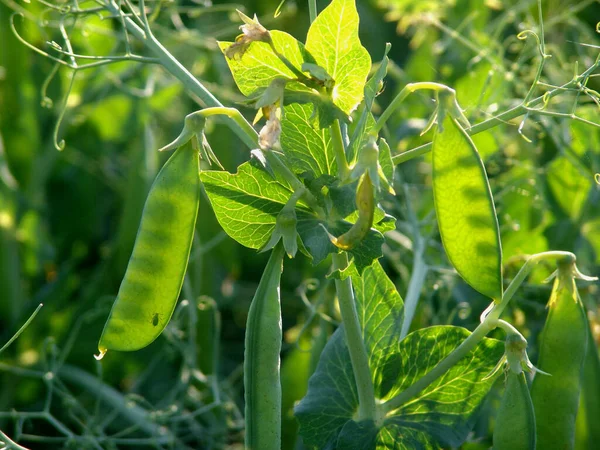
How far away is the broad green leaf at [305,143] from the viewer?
647 millimetres

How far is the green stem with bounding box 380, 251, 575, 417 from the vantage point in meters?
0.65

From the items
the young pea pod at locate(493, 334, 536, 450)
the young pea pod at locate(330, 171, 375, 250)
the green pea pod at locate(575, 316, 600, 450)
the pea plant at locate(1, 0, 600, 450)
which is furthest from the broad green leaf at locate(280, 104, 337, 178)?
the green pea pod at locate(575, 316, 600, 450)

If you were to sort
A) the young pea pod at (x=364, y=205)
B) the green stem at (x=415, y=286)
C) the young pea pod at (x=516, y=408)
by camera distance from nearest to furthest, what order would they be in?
1. the young pea pod at (x=364, y=205)
2. the young pea pod at (x=516, y=408)
3. the green stem at (x=415, y=286)

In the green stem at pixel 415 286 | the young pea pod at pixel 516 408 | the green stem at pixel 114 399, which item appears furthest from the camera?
the green stem at pixel 114 399

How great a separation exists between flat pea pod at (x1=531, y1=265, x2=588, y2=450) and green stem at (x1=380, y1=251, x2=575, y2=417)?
0.05 meters

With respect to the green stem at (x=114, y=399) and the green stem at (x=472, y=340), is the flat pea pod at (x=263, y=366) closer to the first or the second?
the green stem at (x=472, y=340)

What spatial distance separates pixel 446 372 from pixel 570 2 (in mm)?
1233

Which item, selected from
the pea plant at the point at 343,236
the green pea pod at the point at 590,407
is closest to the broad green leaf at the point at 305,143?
the pea plant at the point at 343,236

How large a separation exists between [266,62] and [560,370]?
15.3 inches

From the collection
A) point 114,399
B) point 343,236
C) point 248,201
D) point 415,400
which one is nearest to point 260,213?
point 248,201

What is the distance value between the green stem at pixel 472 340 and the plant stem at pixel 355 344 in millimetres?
18

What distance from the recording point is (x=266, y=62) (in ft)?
2.04

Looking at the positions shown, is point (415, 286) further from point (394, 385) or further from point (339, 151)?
point (339, 151)

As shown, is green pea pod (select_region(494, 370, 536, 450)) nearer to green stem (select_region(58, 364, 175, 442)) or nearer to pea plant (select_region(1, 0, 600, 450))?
pea plant (select_region(1, 0, 600, 450))
